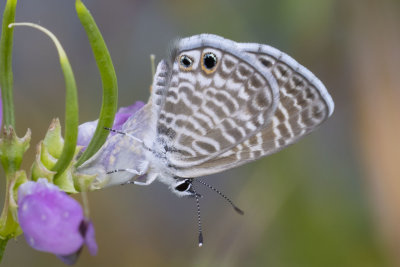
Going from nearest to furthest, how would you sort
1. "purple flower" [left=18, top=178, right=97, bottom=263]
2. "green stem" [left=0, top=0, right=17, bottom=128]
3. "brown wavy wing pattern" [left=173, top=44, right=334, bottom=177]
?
"purple flower" [left=18, top=178, right=97, bottom=263], "green stem" [left=0, top=0, right=17, bottom=128], "brown wavy wing pattern" [left=173, top=44, right=334, bottom=177]

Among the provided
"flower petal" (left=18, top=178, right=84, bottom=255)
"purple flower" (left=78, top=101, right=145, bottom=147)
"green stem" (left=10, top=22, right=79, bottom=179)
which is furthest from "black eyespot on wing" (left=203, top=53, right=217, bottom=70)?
"flower petal" (left=18, top=178, right=84, bottom=255)

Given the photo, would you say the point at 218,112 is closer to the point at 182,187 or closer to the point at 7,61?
the point at 182,187

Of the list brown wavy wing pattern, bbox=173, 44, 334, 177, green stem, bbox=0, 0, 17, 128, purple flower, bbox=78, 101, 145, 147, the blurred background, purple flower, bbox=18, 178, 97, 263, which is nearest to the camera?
purple flower, bbox=18, 178, 97, 263

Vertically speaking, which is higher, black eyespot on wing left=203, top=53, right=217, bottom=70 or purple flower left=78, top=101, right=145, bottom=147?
black eyespot on wing left=203, top=53, right=217, bottom=70

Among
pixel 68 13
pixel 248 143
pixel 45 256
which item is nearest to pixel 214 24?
pixel 68 13

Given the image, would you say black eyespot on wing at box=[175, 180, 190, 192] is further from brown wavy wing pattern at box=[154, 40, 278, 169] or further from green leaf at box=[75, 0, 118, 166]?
green leaf at box=[75, 0, 118, 166]

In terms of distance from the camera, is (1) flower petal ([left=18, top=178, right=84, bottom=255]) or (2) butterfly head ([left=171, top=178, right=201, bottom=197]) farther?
(2) butterfly head ([left=171, top=178, right=201, bottom=197])

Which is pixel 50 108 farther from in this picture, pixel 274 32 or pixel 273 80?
pixel 273 80
